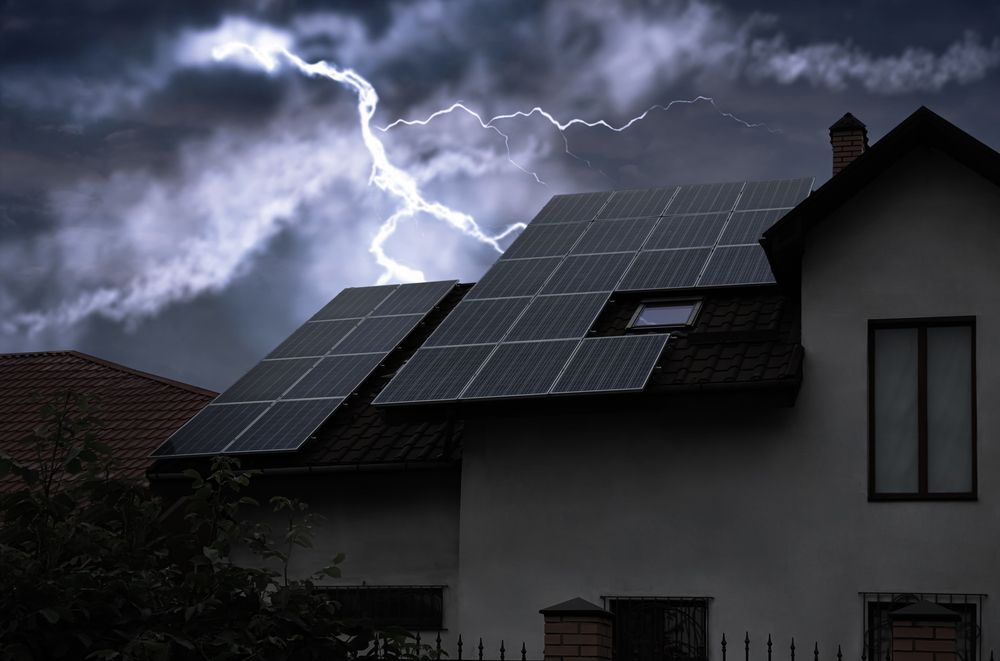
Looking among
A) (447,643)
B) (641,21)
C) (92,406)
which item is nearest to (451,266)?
(641,21)

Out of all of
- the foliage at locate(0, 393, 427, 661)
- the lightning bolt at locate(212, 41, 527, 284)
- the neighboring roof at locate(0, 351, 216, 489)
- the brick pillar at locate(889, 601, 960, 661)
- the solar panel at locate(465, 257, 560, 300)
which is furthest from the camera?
the lightning bolt at locate(212, 41, 527, 284)

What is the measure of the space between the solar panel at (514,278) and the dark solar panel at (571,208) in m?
1.57

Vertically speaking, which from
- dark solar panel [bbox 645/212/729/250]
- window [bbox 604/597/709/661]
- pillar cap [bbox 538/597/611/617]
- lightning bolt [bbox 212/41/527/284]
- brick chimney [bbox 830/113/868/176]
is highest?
lightning bolt [bbox 212/41/527/284]

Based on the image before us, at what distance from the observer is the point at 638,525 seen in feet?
48.5

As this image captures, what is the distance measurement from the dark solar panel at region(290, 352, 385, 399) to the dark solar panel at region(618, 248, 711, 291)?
3658 millimetres

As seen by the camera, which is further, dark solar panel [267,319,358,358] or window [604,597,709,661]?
dark solar panel [267,319,358,358]

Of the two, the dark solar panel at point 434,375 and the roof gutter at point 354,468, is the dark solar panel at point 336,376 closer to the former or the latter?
the roof gutter at point 354,468

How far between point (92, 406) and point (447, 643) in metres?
7.26

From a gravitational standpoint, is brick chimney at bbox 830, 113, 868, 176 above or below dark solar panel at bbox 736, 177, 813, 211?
above

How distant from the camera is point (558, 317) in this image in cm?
1634

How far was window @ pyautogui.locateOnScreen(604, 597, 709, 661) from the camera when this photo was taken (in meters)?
14.3

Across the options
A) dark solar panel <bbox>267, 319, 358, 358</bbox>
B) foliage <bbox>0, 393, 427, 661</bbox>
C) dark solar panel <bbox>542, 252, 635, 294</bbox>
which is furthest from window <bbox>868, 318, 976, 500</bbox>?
dark solar panel <bbox>267, 319, 358, 358</bbox>

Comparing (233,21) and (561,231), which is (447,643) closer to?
(561,231)

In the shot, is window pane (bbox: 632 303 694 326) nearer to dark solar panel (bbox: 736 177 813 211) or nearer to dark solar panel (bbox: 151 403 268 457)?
dark solar panel (bbox: 736 177 813 211)
